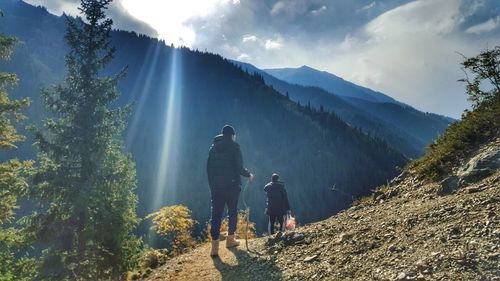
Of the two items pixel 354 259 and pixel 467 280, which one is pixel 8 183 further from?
pixel 467 280

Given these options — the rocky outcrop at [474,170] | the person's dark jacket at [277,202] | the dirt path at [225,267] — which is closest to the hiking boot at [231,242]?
the dirt path at [225,267]

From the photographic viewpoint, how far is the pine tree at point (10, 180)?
11555 mm

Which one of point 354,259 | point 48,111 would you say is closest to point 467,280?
point 354,259

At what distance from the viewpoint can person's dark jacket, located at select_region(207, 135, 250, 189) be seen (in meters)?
9.66

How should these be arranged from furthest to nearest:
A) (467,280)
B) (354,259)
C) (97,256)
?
(97,256) < (354,259) < (467,280)

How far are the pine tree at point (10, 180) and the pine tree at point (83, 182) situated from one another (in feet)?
1.96

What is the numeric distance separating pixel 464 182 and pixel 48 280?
11872mm

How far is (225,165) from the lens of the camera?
9664 millimetres

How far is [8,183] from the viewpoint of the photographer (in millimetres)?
12609

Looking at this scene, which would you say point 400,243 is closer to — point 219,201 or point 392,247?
point 392,247

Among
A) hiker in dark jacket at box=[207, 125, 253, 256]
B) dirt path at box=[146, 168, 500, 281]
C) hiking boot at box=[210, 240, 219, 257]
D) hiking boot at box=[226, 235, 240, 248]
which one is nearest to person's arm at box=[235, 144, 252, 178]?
hiker in dark jacket at box=[207, 125, 253, 256]

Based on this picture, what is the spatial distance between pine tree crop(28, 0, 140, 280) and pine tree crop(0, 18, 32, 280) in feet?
1.96

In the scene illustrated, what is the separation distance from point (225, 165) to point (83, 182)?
5.95 meters

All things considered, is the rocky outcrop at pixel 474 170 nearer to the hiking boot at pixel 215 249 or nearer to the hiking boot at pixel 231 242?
the hiking boot at pixel 231 242
